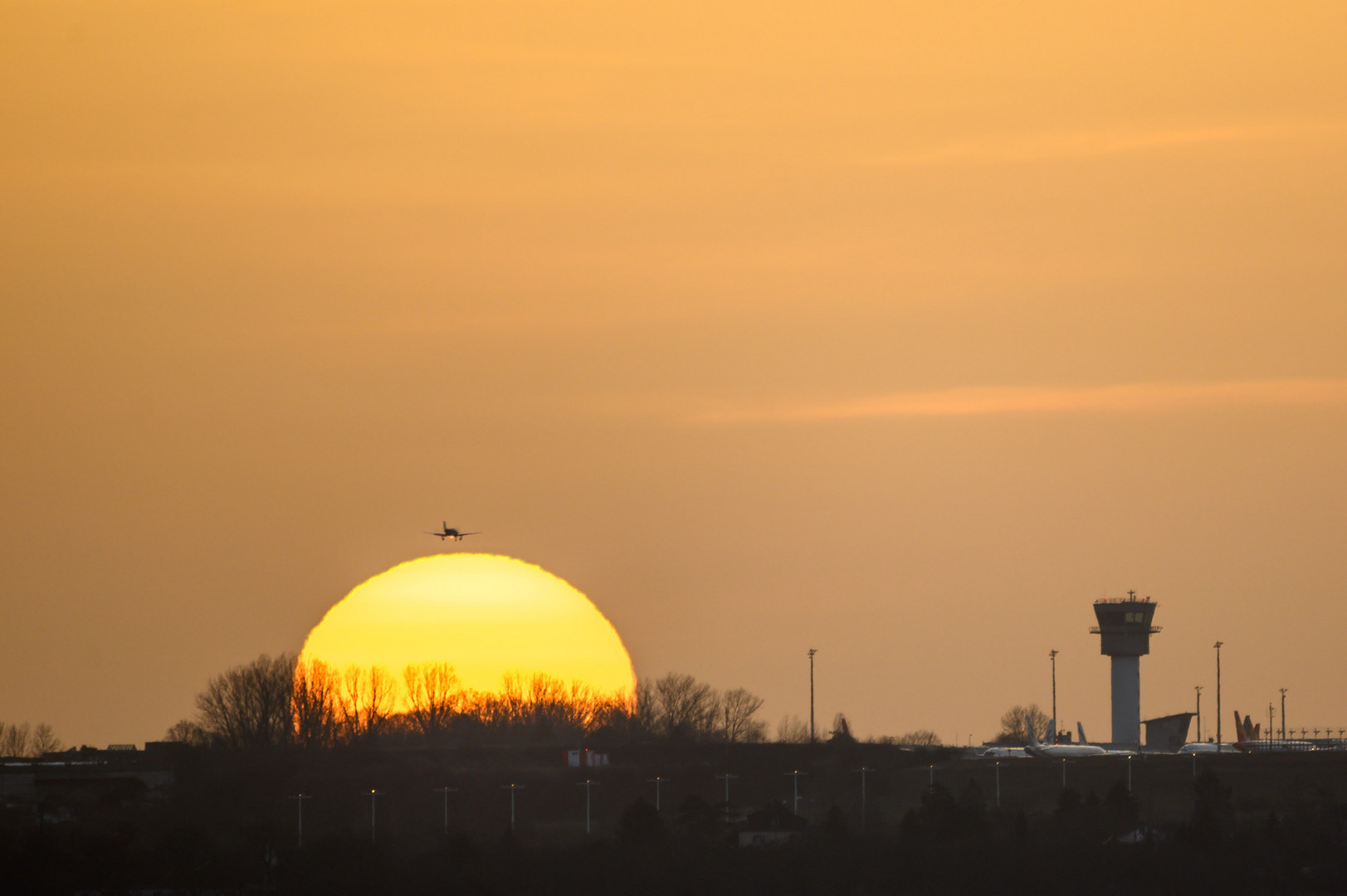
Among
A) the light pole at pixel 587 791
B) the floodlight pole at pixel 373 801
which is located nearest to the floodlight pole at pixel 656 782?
the light pole at pixel 587 791

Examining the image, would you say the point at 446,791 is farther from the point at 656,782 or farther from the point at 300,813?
the point at 656,782

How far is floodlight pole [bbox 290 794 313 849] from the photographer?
6353 inches

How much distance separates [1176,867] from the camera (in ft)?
475

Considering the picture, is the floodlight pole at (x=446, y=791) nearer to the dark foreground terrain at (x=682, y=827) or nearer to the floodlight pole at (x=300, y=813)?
the dark foreground terrain at (x=682, y=827)

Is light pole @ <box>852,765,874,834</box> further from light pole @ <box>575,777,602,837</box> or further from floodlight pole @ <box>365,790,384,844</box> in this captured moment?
floodlight pole @ <box>365,790,384,844</box>

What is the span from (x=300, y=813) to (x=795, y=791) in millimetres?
41404

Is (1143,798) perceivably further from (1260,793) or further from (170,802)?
(170,802)

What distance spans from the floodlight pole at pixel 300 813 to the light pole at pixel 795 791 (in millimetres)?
37662

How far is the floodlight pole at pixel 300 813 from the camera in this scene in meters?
161

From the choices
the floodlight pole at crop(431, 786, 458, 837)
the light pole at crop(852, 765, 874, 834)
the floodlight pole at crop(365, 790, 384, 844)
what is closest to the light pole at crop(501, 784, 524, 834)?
the floodlight pole at crop(431, 786, 458, 837)

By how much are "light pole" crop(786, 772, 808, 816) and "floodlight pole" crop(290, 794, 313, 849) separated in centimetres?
3766

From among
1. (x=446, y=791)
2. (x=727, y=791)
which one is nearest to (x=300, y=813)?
(x=446, y=791)

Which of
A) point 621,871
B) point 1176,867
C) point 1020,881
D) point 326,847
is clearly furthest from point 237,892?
point 1176,867

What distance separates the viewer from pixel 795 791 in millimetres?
181375
